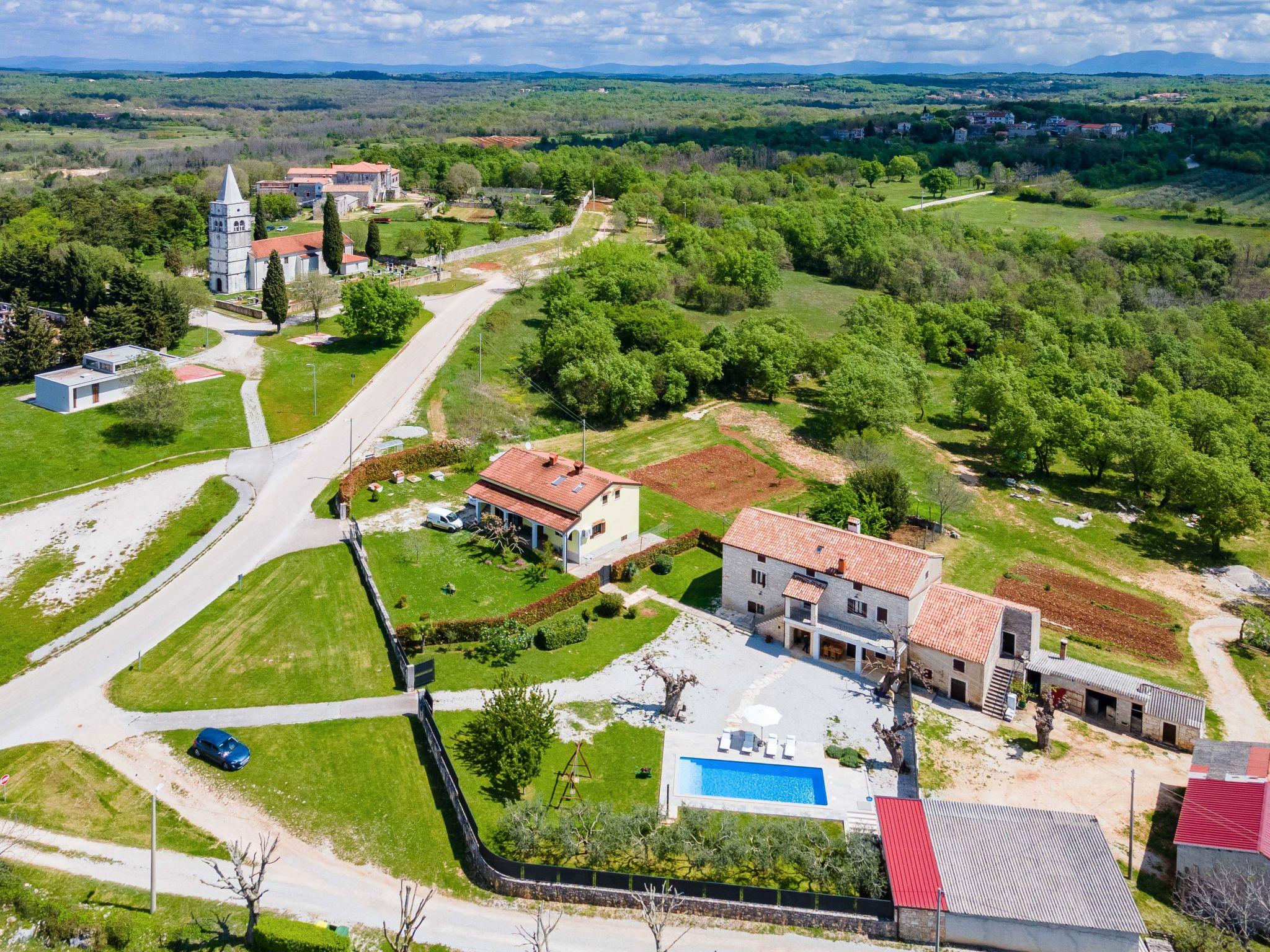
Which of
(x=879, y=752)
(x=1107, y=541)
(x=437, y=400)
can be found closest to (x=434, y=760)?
(x=879, y=752)

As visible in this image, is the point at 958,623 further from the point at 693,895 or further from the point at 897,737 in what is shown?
the point at 693,895

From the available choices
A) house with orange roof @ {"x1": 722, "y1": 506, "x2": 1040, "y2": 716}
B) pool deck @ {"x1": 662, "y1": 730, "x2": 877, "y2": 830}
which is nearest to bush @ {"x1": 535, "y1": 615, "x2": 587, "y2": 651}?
pool deck @ {"x1": 662, "y1": 730, "x2": 877, "y2": 830}

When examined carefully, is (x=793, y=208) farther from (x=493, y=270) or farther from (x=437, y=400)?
(x=437, y=400)

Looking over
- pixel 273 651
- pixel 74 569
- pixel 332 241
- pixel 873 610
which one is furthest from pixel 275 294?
pixel 873 610

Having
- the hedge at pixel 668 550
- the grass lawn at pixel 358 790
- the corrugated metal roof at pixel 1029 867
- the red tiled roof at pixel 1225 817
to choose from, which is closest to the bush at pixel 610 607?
the hedge at pixel 668 550

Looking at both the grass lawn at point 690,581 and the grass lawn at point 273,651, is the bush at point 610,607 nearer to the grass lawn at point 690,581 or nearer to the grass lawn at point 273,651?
the grass lawn at point 690,581

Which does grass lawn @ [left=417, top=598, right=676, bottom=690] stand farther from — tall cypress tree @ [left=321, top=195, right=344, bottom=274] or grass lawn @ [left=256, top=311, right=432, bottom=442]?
tall cypress tree @ [left=321, top=195, right=344, bottom=274]
